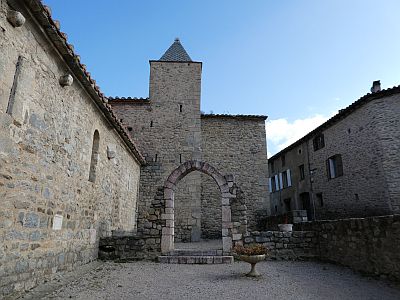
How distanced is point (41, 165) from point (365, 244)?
6322 millimetres

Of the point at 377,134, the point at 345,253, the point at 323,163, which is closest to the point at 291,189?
the point at 323,163

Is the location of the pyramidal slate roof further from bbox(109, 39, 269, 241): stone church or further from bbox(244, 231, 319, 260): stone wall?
bbox(244, 231, 319, 260): stone wall

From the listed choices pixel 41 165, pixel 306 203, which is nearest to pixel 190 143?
pixel 306 203

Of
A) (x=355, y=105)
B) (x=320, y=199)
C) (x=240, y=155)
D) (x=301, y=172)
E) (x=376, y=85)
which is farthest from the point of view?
(x=301, y=172)

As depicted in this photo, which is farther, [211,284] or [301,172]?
[301,172]

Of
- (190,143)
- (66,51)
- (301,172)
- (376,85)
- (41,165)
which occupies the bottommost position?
(41,165)

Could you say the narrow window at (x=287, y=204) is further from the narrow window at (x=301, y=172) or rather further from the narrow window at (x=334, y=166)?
the narrow window at (x=334, y=166)

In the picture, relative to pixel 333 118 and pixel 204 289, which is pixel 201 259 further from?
pixel 333 118

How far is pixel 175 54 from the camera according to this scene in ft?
51.2

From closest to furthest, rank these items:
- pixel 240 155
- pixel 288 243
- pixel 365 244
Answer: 1. pixel 365 244
2. pixel 288 243
3. pixel 240 155

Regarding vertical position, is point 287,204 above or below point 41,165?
above

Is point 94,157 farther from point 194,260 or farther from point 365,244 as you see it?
point 365,244

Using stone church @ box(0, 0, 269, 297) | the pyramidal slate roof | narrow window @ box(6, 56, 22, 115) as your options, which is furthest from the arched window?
the pyramidal slate roof

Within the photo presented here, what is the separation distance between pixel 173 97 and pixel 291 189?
11.1 meters
